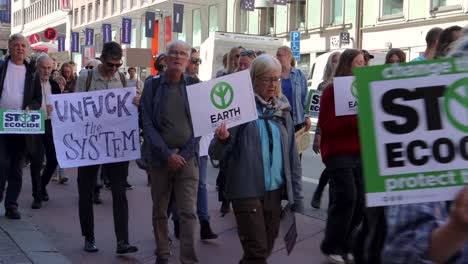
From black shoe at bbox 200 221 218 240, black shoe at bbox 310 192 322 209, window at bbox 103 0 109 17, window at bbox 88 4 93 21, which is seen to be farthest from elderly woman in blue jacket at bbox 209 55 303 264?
window at bbox 88 4 93 21

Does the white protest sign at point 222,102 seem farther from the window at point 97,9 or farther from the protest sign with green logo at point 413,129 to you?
the window at point 97,9

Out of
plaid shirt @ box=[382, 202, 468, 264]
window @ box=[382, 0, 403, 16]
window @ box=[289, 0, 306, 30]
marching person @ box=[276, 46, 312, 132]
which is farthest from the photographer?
window @ box=[289, 0, 306, 30]

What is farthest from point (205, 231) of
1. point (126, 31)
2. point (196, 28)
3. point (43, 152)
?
point (126, 31)

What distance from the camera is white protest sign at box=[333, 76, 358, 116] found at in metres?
5.12

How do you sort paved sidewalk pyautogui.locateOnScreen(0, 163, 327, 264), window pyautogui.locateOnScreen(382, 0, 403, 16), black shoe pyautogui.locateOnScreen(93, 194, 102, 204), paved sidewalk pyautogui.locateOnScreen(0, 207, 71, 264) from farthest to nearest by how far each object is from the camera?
window pyautogui.locateOnScreen(382, 0, 403, 16) → black shoe pyautogui.locateOnScreen(93, 194, 102, 204) → paved sidewalk pyautogui.locateOnScreen(0, 163, 327, 264) → paved sidewalk pyautogui.locateOnScreen(0, 207, 71, 264)

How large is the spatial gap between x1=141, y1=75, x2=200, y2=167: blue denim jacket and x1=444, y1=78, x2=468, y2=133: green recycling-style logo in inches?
124

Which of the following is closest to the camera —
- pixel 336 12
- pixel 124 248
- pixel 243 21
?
pixel 124 248

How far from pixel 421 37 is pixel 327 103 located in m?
20.0

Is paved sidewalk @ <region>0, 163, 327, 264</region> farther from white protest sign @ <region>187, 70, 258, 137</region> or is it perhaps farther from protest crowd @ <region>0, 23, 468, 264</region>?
white protest sign @ <region>187, 70, 258, 137</region>

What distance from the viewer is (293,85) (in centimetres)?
741

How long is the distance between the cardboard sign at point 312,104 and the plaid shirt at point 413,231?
5.82 metres

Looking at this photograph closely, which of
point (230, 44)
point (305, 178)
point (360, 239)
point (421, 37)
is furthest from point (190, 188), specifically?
point (421, 37)

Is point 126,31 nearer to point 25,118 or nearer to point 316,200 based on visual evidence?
point 316,200

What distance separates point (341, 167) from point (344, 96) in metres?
0.56
